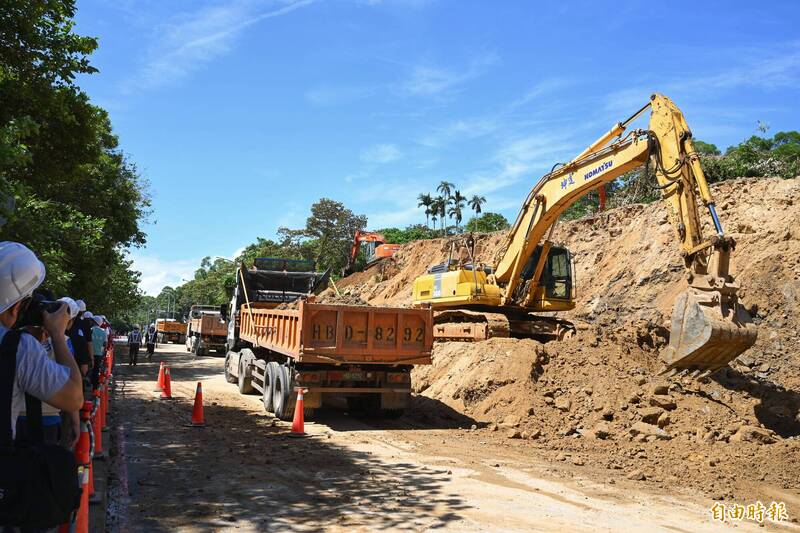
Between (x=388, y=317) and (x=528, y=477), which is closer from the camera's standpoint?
(x=528, y=477)

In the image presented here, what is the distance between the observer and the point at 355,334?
38.6 ft

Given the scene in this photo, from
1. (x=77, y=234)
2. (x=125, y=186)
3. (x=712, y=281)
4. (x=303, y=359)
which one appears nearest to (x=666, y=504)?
(x=712, y=281)

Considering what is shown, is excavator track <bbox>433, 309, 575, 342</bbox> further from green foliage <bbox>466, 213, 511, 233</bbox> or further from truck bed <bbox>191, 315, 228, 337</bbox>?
green foliage <bbox>466, 213, 511, 233</bbox>

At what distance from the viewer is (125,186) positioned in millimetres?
22922

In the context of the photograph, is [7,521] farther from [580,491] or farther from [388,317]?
[388,317]

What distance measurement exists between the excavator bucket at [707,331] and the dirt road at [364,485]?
138 inches

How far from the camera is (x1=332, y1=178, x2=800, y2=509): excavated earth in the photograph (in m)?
9.04

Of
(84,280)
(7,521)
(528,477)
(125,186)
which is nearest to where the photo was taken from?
(7,521)

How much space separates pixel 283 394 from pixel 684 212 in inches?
316

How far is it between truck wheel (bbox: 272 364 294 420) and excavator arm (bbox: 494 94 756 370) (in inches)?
270

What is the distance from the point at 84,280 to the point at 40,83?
1125 centimetres

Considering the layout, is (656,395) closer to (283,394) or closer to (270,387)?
(283,394)

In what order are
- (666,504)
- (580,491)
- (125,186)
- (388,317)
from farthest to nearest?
1. (125,186)
2. (388,317)
3. (580,491)
4. (666,504)

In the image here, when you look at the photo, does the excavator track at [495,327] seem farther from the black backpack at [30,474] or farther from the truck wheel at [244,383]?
the black backpack at [30,474]
